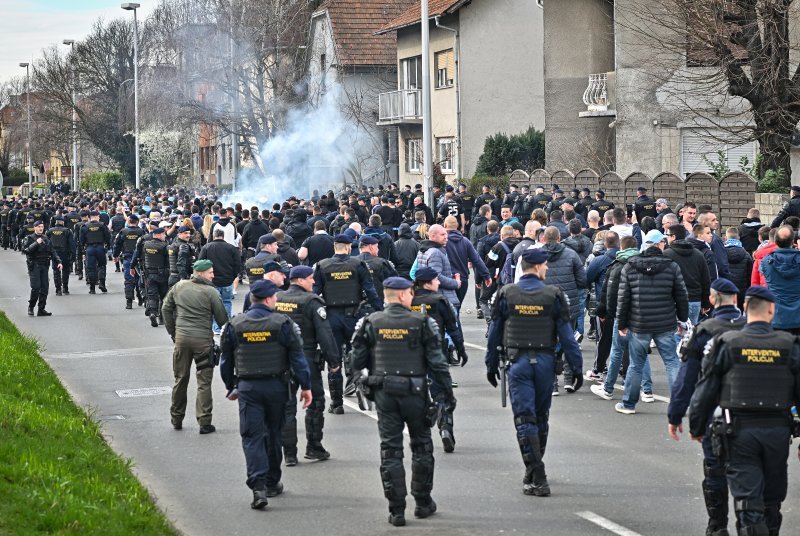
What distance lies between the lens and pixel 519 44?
45.0 meters

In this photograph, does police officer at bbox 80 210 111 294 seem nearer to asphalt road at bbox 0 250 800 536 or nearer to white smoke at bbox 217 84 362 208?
asphalt road at bbox 0 250 800 536

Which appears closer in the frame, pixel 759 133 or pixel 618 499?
pixel 618 499

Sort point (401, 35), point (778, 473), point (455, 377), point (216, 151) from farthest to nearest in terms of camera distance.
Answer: point (216, 151) < point (401, 35) < point (455, 377) < point (778, 473)

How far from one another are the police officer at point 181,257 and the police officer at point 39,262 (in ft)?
14.2

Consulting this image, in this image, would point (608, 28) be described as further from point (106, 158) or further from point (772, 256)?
point (106, 158)

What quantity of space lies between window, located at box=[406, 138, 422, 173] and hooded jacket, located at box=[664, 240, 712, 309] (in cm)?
3588

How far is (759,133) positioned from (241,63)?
2839cm

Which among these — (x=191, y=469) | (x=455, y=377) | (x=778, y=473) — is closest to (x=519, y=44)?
(x=455, y=377)

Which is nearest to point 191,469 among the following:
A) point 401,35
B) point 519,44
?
point 519,44

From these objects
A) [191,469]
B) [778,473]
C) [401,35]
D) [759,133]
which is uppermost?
[401,35]

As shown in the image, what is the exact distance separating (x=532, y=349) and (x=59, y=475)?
3.69 metres

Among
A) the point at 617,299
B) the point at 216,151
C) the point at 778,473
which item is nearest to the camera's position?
the point at 778,473

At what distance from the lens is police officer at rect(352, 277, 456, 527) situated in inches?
342

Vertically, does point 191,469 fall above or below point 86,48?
below
